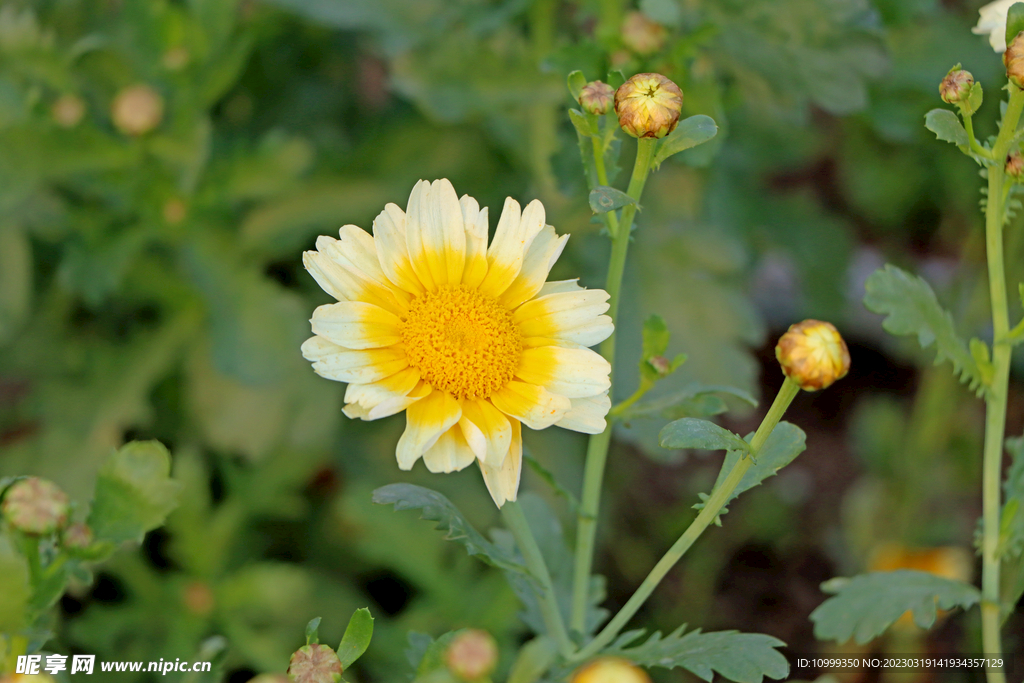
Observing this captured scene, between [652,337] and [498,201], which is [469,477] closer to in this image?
[498,201]

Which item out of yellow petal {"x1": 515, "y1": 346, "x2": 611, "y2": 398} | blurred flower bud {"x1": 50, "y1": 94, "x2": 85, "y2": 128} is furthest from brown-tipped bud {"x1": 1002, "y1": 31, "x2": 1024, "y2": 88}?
blurred flower bud {"x1": 50, "y1": 94, "x2": 85, "y2": 128}

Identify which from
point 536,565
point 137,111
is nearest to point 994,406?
point 536,565

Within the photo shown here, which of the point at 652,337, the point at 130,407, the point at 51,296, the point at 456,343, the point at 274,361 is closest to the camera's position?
the point at 456,343

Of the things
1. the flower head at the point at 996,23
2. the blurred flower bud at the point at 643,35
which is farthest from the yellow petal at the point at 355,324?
the blurred flower bud at the point at 643,35

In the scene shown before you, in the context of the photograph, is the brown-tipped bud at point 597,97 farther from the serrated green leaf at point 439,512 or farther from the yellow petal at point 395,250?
the serrated green leaf at point 439,512

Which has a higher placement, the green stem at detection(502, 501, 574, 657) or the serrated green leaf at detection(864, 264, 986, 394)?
the serrated green leaf at detection(864, 264, 986, 394)

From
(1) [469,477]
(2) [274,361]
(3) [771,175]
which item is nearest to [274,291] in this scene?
(2) [274,361]

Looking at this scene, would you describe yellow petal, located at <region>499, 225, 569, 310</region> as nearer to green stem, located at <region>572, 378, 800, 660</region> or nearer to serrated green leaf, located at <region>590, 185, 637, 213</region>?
serrated green leaf, located at <region>590, 185, 637, 213</region>
